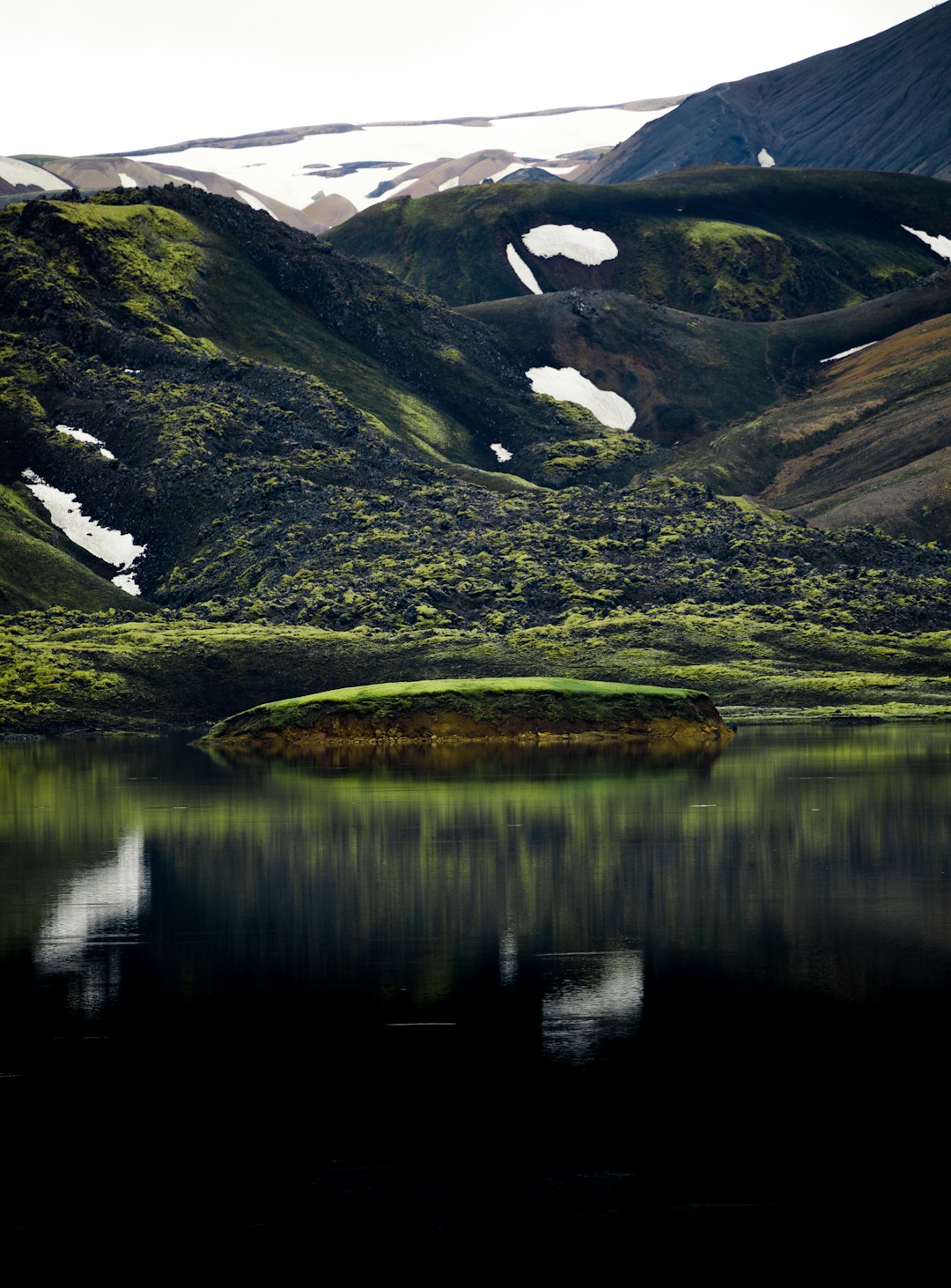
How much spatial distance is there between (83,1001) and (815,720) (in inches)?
3603

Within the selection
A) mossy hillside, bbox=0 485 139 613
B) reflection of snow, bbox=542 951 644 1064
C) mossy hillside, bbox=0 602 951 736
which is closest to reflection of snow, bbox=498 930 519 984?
reflection of snow, bbox=542 951 644 1064

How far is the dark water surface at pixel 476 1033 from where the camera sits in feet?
51.0

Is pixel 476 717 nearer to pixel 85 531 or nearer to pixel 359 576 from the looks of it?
pixel 359 576

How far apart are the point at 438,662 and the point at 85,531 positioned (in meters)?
62.9

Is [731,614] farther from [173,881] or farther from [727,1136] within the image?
[727,1136]

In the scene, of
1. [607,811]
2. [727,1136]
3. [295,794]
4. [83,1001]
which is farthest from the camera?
[295,794]

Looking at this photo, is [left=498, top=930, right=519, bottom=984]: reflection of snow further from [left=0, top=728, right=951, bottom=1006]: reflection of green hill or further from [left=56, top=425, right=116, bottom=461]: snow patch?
[left=56, top=425, right=116, bottom=461]: snow patch

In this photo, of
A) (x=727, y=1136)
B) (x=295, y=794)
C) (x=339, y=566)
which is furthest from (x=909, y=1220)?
(x=339, y=566)

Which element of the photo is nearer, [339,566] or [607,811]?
[607,811]

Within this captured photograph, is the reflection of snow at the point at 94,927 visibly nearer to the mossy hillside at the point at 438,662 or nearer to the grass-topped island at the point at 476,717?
the grass-topped island at the point at 476,717

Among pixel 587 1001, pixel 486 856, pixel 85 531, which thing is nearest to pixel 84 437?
pixel 85 531

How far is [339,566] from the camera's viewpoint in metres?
157

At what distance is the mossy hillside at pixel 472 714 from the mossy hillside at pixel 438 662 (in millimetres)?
21084

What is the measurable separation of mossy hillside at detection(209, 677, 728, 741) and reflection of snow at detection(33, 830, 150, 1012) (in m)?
55.3
